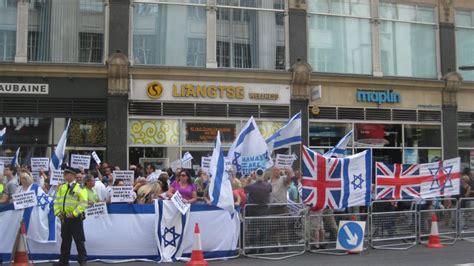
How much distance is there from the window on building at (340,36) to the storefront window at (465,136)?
5198mm

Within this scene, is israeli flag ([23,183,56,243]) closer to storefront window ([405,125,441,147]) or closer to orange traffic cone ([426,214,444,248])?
orange traffic cone ([426,214,444,248])

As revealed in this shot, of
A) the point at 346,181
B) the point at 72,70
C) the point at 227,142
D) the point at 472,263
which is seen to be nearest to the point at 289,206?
the point at 346,181

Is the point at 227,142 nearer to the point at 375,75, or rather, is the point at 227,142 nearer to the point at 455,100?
the point at 375,75

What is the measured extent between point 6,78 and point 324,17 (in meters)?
12.9

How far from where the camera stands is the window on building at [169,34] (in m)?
21.6

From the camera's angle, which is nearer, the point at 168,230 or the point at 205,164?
the point at 168,230

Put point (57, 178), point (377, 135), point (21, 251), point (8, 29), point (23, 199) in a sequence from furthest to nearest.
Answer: point (377, 135)
point (8, 29)
point (57, 178)
point (23, 199)
point (21, 251)

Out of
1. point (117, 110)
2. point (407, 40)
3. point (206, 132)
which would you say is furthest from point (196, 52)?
point (407, 40)

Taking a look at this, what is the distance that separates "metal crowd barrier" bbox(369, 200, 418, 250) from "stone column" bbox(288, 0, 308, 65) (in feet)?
35.6

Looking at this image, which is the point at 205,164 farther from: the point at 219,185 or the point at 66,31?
the point at 66,31

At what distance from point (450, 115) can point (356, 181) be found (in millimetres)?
14702

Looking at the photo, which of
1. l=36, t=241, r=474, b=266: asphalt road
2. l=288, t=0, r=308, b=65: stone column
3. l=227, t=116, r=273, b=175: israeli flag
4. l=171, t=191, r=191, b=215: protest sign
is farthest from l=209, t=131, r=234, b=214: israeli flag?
l=288, t=0, r=308, b=65: stone column

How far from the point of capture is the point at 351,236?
11633 millimetres

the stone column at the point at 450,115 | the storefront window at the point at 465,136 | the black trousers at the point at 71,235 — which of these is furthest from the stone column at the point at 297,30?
the black trousers at the point at 71,235
